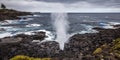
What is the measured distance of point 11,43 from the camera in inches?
1187

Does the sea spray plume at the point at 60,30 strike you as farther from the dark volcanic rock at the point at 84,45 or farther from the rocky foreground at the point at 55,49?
the rocky foreground at the point at 55,49

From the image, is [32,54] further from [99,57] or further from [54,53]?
[99,57]

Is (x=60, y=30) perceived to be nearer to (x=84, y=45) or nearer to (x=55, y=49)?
(x=84, y=45)

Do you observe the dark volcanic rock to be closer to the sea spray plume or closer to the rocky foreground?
the rocky foreground

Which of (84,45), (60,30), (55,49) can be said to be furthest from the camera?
(60,30)

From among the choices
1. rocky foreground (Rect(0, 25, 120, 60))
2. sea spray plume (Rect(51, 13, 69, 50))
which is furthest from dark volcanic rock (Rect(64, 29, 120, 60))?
sea spray plume (Rect(51, 13, 69, 50))

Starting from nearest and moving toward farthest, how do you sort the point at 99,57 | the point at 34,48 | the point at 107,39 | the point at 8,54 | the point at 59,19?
the point at 99,57, the point at 8,54, the point at 34,48, the point at 107,39, the point at 59,19

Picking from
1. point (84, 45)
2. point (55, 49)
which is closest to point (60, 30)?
point (84, 45)

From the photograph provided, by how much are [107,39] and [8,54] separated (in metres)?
15.8

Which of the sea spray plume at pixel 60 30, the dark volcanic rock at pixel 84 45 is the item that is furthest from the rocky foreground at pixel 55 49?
the sea spray plume at pixel 60 30

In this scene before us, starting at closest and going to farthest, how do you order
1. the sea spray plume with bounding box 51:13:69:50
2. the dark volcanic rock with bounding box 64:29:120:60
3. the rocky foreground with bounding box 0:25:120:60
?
the rocky foreground with bounding box 0:25:120:60 < the dark volcanic rock with bounding box 64:29:120:60 < the sea spray plume with bounding box 51:13:69:50

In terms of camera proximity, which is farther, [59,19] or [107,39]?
[59,19]

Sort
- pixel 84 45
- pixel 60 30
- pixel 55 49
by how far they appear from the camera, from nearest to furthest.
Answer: pixel 55 49 < pixel 84 45 < pixel 60 30

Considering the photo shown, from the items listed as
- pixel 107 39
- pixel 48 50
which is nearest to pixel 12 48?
pixel 48 50
